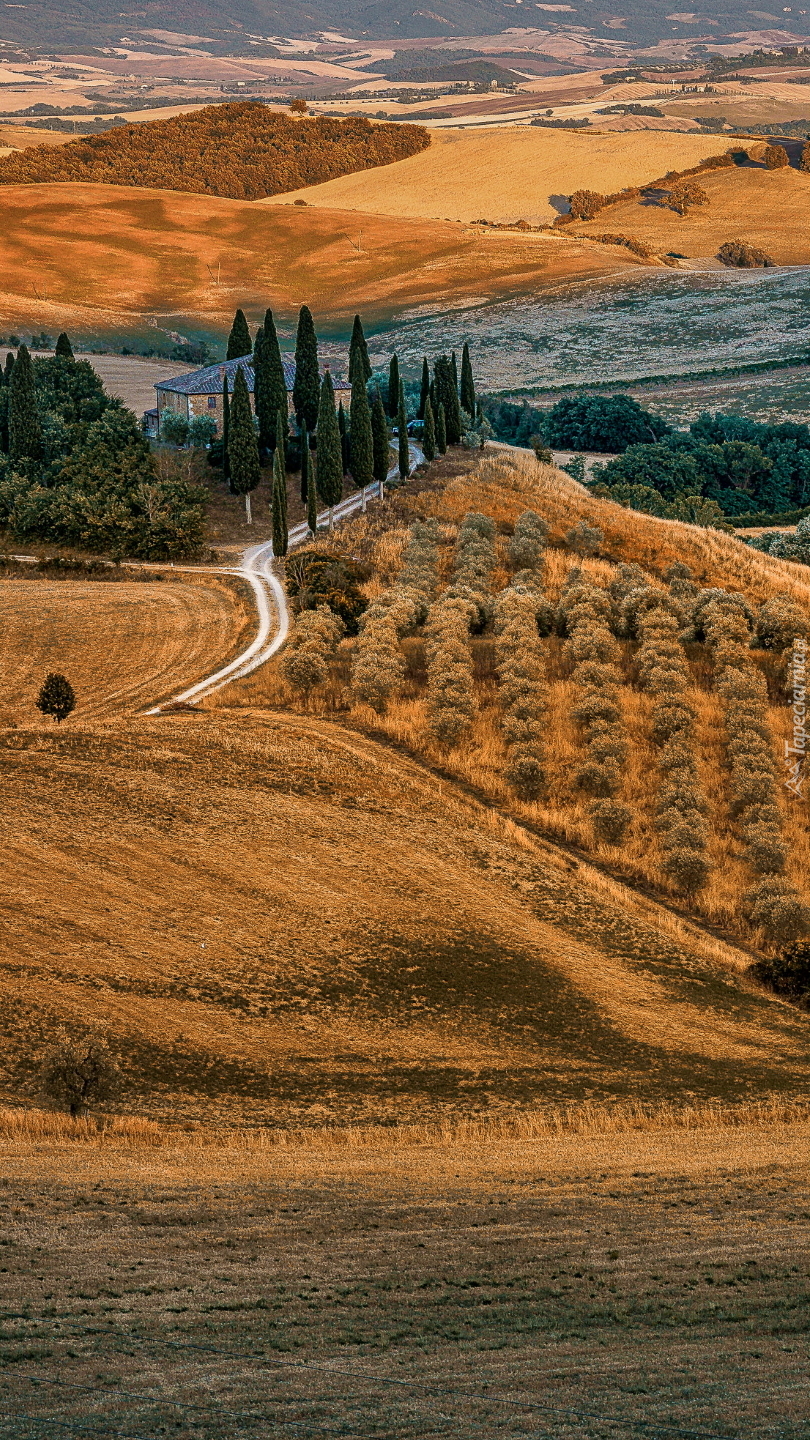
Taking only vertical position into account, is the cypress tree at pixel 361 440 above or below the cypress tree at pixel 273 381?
below

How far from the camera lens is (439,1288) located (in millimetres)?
14828

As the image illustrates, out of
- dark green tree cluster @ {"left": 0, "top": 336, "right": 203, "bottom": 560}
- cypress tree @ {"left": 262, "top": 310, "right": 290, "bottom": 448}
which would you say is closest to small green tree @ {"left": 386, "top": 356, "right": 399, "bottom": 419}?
cypress tree @ {"left": 262, "top": 310, "right": 290, "bottom": 448}

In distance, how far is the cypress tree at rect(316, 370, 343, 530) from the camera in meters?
62.9

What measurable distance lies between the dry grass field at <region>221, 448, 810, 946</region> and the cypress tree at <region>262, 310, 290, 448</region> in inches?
337

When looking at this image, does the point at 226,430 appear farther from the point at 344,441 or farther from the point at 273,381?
the point at 344,441

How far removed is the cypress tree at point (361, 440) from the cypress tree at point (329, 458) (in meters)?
1.90

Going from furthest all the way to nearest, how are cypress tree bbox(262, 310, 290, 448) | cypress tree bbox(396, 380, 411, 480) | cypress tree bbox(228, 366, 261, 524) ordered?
cypress tree bbox(396, 380, 411, 480) < cypress tree bbox(262, 310, 290, 448) < cypress tree bbox(228, 366, 261, 524)

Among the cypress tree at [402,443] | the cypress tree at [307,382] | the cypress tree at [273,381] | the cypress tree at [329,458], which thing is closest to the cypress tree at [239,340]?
the cypress tree at [307,382]

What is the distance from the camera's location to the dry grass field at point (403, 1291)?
12.1 metres

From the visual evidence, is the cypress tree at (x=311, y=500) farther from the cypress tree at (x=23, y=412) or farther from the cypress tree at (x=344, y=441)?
the cypress tree at (x=23, y=412)

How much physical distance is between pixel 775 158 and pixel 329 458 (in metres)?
161

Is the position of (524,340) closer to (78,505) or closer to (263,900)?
(78,505)

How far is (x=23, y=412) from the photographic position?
68.4 metres

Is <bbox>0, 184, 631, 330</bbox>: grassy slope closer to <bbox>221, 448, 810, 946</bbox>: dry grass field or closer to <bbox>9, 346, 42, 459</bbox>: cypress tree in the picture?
<bbox>9, 346, 42, 459</bbox>: cypress tree
